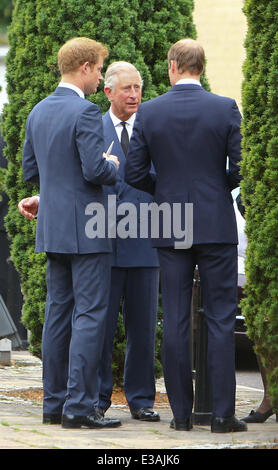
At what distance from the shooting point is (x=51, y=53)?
7.44m

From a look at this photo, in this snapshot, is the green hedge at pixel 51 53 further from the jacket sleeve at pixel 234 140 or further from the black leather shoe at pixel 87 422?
the jacket sleeve at pixel 234 140

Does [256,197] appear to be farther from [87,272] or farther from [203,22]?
[203,22]

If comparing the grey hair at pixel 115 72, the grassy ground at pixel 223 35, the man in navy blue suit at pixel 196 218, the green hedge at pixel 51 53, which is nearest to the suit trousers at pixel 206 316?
the man in navy blue suit at pixel 196 218

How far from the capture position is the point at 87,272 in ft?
19.1

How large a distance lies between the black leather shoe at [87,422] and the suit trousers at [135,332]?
534 mm

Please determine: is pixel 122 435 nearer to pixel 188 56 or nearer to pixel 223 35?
pixel 188 56

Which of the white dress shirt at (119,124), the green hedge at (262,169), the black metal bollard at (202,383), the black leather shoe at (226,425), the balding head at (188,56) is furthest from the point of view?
the white dress shirt at (119,124)

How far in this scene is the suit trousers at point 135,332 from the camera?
20.9ft

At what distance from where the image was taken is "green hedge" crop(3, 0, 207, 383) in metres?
7.30

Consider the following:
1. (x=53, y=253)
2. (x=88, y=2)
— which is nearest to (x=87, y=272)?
(x=53, y=253)

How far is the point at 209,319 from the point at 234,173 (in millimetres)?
812

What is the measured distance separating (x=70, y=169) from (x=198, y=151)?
2.33ft

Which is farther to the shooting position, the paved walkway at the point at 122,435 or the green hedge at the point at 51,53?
the green hedge at the point at 51,53

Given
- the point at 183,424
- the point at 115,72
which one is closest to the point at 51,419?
the point at 183,424
